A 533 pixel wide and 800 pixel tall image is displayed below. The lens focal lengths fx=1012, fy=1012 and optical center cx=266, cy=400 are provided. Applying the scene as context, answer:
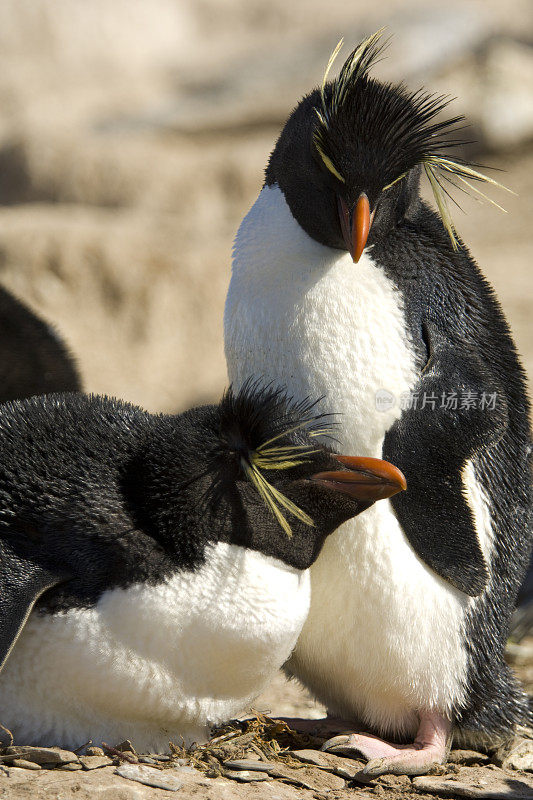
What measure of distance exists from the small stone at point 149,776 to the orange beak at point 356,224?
1108 mm

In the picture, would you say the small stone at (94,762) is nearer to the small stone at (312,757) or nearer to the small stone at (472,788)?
the small stone at (312,757)

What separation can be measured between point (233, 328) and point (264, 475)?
0.48m

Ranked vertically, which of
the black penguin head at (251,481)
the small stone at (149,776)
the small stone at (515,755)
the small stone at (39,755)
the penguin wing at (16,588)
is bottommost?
the small stone at (39,755)

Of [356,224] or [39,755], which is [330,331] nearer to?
[356,224]

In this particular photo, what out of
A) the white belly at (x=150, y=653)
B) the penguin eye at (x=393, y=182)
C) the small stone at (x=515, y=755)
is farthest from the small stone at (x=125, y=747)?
the penguin eye at (x=393, y=182)

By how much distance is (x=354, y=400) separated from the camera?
7.40 feet

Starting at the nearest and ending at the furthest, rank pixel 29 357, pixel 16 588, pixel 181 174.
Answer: pixel 16 588 < pixel 29 357 < pixel 181 174

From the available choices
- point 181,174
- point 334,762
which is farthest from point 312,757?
point 181,174

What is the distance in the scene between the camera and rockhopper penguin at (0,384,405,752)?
196cm

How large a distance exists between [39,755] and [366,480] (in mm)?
834

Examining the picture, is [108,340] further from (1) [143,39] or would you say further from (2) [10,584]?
(1) [143,39]

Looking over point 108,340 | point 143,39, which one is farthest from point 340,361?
point 143,39

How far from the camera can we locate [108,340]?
639 centimetres

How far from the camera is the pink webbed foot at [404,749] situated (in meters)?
2.28
